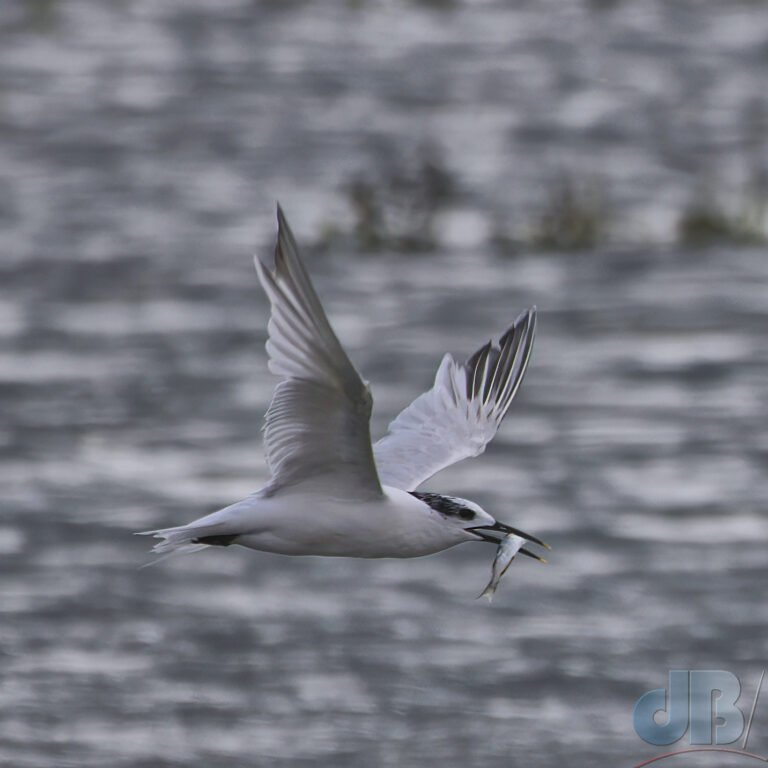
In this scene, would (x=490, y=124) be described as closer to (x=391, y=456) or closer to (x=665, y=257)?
(x=665, y=257)

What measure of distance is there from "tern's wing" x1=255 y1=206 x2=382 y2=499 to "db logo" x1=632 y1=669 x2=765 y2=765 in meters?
6.99

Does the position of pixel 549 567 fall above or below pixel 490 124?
below

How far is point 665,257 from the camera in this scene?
83.3 ft

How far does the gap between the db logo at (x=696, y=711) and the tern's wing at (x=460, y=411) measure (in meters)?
5.24

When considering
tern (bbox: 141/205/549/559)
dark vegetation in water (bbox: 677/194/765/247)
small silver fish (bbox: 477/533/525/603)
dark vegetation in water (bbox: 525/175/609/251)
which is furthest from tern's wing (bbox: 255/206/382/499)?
dark vegetation in water (bbox: 677/194/765/247)

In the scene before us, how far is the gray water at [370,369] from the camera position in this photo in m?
15.9

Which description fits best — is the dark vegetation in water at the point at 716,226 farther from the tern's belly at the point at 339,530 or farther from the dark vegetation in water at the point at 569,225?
the tern's belly at the point at 339,530

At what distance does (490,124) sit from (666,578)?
→ 47.6ft

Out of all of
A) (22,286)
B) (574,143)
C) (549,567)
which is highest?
(574,143)

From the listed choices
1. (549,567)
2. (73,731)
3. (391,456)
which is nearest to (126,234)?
(549,567)

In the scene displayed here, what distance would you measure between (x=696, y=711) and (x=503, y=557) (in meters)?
6.43

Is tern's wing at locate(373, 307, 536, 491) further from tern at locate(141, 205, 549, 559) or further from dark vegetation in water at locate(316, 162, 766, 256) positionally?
dark vegetation in water at locate(316, 162, 766, 256)

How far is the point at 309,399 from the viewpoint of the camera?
840cm

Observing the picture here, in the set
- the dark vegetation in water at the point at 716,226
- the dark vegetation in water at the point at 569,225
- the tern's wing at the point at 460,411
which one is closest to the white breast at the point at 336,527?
the tern's wing at the point at 460,411
